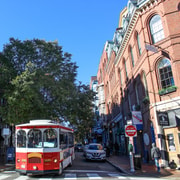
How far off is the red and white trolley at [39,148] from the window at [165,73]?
860cm

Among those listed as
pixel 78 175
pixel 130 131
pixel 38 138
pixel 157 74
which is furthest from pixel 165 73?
pixel 38 138

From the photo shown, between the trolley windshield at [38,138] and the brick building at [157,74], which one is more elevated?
the brick building at [157,74]

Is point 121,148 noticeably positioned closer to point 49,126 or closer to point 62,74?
point 62,74

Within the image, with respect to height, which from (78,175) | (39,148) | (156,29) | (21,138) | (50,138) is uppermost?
(156,29)

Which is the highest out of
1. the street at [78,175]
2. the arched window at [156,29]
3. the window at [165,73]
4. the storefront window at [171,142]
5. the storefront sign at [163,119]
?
the arched window at [156,29]

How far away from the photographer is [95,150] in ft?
63.8

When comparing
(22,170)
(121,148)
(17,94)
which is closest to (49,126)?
(22,170)

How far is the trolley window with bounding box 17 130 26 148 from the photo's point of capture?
1098 cm

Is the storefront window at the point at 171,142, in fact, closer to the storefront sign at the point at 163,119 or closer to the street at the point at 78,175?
the storefront sign at the point at 163,119

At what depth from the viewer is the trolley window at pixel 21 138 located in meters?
11.0

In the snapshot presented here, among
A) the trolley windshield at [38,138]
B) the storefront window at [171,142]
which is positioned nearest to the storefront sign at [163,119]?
the storefront window at [171,142]

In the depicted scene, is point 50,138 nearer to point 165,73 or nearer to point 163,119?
point 163,119

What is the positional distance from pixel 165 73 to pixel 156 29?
374 cm

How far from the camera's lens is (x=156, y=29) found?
53.6 ft
